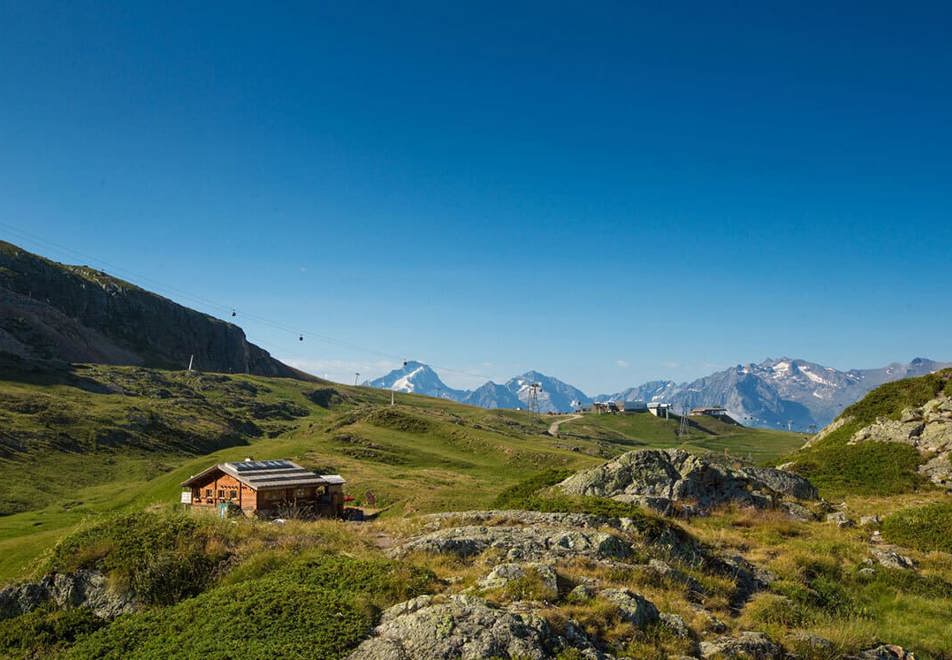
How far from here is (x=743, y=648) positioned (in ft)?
46.5

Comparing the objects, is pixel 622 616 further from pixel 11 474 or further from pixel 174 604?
pixel 11 474

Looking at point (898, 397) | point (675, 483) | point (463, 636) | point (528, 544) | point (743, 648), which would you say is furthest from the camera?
point (898, 397)

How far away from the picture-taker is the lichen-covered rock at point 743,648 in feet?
45.4

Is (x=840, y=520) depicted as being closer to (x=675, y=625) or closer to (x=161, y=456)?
(x=675, y=625)

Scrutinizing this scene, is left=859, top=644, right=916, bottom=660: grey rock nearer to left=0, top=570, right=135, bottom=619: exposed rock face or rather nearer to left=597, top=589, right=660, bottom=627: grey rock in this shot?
left=597, top=589, right=660, bottom=627: grey rock

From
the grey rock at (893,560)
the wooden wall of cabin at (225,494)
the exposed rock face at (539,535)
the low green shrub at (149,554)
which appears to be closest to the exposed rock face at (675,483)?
the grey rock at (893,560)

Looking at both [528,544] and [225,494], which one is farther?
[225,494]

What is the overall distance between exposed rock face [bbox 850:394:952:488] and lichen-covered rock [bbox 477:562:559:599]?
44252mm

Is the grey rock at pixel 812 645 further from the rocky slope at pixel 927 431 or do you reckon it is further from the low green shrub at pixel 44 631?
the rocky slope at pixel 927 431

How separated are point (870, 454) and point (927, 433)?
4.89m

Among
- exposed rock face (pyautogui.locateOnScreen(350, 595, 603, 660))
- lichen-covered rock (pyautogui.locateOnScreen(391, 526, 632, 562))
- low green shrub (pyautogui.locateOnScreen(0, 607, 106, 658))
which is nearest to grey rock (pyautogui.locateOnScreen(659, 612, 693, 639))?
exposed rock face (pyautogui.locateOnScreen(350, 595, 603, 660))

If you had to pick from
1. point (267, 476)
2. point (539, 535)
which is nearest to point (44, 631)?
point (539, 535)

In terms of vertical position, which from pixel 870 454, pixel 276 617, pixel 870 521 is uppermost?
pixel 870 454

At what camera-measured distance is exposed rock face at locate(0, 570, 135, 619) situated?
18047mm
